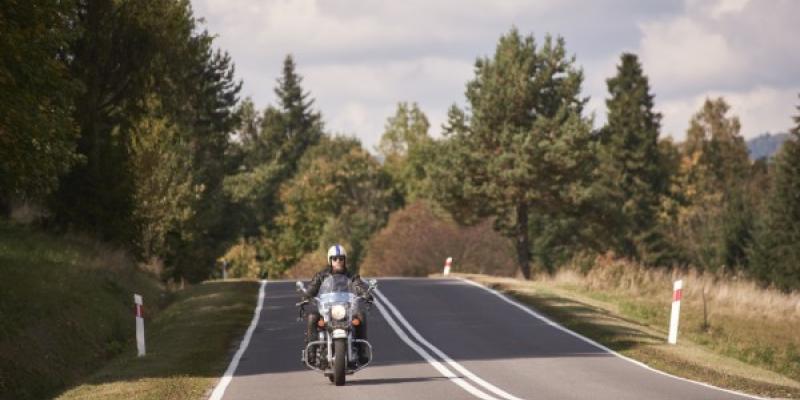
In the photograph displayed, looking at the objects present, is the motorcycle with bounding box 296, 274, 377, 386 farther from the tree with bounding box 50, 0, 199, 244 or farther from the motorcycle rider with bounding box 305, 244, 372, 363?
the tree with bounding box 50, 0, 199, 244

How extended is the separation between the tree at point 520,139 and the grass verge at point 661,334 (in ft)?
57.8

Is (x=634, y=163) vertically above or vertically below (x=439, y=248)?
above

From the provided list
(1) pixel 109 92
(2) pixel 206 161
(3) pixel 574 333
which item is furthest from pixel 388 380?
(2) pixel 206 161

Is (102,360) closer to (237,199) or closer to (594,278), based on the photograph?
(594,278)

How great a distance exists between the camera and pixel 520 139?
5809 centimetres

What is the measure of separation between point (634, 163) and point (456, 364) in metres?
73.9

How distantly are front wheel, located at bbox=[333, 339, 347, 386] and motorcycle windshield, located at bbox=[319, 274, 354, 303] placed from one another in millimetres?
627

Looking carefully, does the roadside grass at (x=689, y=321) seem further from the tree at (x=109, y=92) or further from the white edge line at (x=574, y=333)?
the tree at (x=109, y=92)

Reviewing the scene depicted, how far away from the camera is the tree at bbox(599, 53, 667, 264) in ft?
281

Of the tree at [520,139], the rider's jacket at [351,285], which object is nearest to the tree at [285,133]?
the tree at [520,139]

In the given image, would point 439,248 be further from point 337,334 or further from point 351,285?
point 337,334

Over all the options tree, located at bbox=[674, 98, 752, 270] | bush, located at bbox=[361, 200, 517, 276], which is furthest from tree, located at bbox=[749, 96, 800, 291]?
bush, located at bbox=[361, 200, 517, 276]

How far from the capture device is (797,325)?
111 ft

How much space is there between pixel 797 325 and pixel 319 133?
309 feet
